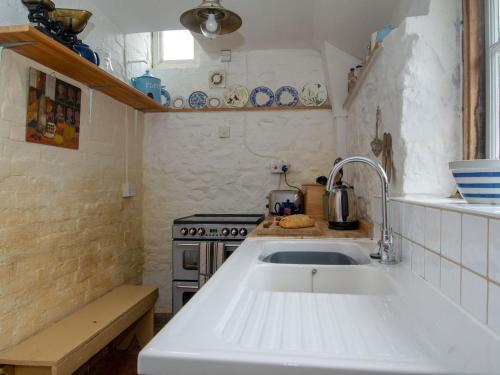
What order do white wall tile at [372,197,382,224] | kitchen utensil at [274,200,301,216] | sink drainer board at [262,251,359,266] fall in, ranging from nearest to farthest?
white wall tile at [372,197,382,224], sink drainer board at [262,251,359,266], kitchen utensil at [274,200,301,216]

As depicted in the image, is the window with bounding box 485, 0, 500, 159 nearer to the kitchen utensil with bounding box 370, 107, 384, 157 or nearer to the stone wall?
the kitchen utensil with bounding box 370, 107, 384, 157

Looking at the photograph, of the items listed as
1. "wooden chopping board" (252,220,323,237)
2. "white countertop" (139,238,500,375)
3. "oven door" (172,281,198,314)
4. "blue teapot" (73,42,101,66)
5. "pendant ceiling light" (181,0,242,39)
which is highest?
"pendant ceiling light" (181,0,242,39)

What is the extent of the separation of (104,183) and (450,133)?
2225 mm

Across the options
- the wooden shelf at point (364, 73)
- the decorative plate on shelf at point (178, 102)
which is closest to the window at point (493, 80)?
the wooden shelf at point (364, 73)

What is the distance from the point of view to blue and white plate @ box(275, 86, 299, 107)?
3055mm

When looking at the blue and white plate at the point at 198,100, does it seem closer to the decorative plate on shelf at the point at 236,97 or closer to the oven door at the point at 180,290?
the decorative plate on shelf at the point at 236,97

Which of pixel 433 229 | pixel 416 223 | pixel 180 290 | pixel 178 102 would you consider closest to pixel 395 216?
pixel 416 223

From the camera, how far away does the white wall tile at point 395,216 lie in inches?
46.0

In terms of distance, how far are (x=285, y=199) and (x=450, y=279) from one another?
2.01 m

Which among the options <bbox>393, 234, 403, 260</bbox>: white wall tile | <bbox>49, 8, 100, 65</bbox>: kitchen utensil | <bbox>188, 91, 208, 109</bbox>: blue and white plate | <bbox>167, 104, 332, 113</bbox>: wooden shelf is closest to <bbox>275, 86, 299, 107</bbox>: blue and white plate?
<bbox>167, 104, 332, 113</bbox>: wooden shelf

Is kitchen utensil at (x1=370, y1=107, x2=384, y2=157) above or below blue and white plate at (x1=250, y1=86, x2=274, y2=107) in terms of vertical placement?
below

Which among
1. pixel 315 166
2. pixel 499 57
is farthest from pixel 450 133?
pixel 315 166

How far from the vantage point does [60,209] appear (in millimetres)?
1978

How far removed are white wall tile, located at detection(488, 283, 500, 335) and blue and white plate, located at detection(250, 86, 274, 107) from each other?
266 cm
